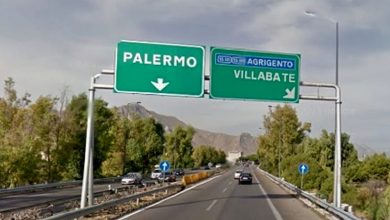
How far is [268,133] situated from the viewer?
84875 millimetres

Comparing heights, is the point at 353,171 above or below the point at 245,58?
below

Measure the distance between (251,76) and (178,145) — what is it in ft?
337

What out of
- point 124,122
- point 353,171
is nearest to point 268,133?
point 353,171

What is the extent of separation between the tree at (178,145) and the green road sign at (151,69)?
100 metres

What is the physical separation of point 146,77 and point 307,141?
232 ft

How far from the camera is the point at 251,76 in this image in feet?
70.8

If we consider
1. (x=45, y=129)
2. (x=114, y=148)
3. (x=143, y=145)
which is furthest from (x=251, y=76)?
(x=143, y=145)

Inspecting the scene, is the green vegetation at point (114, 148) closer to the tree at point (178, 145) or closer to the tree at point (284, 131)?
the tree at point (284, 131)

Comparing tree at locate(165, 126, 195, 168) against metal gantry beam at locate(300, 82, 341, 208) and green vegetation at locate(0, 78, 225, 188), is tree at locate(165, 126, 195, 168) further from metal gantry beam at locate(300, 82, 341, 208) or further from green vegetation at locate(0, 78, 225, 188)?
metal gantry beam at locate(300, 82, 341, 208)

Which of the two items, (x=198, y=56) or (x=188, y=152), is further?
(x=188, y=152)

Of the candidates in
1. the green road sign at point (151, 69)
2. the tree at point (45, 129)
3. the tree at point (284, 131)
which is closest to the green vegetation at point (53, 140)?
the tree at point (45, 129)

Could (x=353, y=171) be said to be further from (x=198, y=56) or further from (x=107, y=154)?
(x=198, y=56)

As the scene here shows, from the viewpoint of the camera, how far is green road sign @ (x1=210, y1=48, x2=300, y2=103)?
21312mm

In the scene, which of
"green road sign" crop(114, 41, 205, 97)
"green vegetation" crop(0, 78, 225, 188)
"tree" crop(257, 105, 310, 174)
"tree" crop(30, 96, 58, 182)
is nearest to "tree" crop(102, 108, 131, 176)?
"green vegetation" crop(0, 78, 225, 188)
